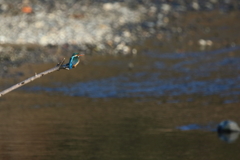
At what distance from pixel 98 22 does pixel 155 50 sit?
2235 mm

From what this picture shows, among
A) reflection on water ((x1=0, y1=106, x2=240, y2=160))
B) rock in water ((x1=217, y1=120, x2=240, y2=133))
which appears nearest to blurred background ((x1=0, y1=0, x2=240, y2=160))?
reflection on water ((x1=0, y1=106, x2=240, y2=160))

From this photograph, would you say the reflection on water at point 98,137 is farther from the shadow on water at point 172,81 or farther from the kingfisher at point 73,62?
the kingfisher at point 73,62

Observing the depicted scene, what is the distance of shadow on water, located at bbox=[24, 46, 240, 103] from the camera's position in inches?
405

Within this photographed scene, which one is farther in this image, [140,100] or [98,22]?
[98,22]

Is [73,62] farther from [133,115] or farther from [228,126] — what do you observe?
[133,115]

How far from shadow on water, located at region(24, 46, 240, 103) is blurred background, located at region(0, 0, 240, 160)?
0.05ft

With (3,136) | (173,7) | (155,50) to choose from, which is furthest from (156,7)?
(3,136)

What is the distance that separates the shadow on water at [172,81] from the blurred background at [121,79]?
0.02 metres

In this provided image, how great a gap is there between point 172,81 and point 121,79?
2.75 feet

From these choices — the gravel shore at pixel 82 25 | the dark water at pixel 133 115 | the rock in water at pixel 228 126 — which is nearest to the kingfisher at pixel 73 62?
the dark water at pixel 133 115

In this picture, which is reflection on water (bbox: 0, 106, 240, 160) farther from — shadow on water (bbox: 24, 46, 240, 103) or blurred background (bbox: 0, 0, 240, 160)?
shadow on water (bbox: 24, 46, 240, 103)

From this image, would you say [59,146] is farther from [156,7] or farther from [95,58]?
[156,7]

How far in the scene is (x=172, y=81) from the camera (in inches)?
436

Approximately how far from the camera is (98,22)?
51.0 ft
